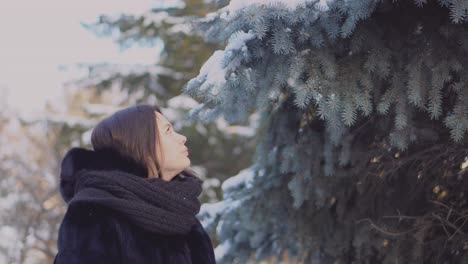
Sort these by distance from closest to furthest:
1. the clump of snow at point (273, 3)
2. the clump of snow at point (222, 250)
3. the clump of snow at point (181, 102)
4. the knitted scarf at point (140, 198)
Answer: the clump of snow at point (273, 3) → the knitted scarf at point (140, 198) → the clump of snow at point (222, 250) → the clump of snow at point (181, 102)

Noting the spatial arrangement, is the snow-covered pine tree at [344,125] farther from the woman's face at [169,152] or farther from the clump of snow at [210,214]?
the woman's face at [169,152]

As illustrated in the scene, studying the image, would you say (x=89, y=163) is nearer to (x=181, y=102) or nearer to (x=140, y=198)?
(x=140, y=198)

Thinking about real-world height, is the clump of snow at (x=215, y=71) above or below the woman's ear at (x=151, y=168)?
above

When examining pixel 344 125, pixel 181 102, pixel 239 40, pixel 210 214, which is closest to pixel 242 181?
→ pixel 210 214

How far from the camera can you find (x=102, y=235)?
2.60 meters

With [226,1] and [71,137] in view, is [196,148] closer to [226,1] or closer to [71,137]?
[71,137]

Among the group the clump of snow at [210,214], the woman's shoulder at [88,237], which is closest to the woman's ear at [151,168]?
the woman's shoulder at [88,237]

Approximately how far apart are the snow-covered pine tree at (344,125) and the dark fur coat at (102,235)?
531mm

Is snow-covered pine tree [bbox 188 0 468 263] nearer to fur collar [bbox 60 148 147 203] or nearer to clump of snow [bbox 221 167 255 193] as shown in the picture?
clump of snow [bbox 221 167 255 193]

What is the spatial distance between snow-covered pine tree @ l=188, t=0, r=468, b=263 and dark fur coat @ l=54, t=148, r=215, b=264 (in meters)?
0.53

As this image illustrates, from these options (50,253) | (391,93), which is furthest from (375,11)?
(50,253)

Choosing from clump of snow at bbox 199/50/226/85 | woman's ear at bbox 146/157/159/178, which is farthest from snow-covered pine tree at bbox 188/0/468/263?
woman's ear at bbox 146/157/159/178

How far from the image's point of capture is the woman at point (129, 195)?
8.52 feet

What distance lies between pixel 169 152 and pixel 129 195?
0.91 ft
